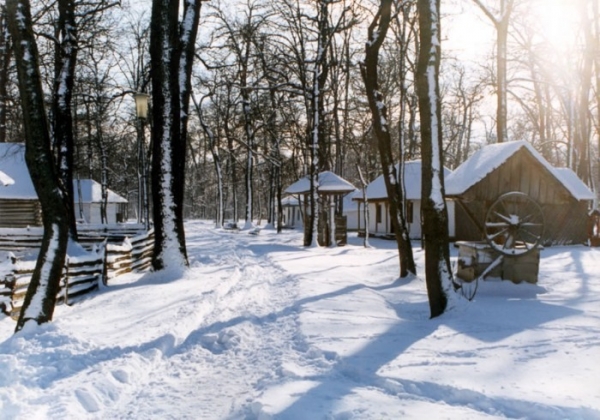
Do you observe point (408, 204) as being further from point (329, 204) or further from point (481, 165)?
point (481, 165)

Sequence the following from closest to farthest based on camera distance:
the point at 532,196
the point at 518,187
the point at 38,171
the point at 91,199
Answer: the point at 38,171, the point at 518,187, the point at 532,196, the point at 91,199

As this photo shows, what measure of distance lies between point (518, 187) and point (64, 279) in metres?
18.0

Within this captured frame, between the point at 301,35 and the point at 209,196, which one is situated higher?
the point at 301,35

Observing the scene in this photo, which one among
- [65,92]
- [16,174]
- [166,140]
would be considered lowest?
[166,140]

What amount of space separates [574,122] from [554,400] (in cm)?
2959

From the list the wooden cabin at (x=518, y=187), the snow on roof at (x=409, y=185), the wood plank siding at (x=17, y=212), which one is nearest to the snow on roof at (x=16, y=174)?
the wood plank siding at (x=17, y=212)

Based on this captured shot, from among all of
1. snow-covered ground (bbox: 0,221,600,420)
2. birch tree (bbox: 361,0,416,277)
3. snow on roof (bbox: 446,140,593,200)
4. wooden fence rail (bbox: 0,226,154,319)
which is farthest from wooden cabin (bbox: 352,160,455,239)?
snow-covered ground (bbox: 0,221,600,420)

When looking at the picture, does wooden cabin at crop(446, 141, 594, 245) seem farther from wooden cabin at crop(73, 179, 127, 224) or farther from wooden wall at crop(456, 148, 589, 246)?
wooden cabin at crop(73, 179, 127, 224)

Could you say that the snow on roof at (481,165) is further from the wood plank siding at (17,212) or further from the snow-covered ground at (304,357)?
the wood plank siding at (17,212)

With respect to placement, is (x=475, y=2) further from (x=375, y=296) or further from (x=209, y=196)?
(x=209, y=196)

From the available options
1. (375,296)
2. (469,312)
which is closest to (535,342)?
(469,312)

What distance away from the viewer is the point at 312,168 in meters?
21.7

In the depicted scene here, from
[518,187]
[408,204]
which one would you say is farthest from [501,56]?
[408,204]

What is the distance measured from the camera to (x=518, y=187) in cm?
2098
